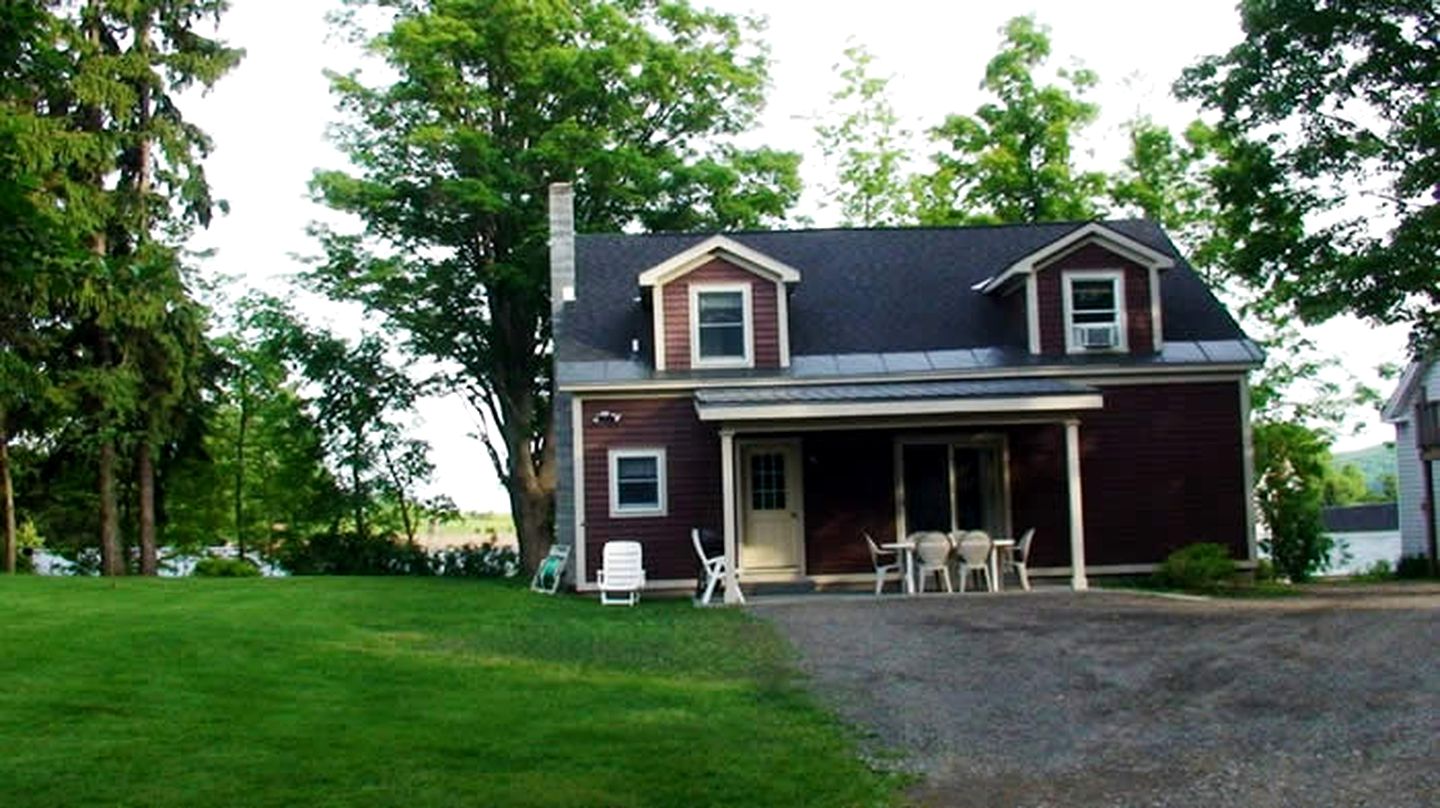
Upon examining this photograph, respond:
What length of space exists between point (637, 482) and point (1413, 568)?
17.3 meters

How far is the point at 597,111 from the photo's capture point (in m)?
33.3

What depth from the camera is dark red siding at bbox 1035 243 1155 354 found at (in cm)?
2128

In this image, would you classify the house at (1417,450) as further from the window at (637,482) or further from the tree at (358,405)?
the tree at (358,405)

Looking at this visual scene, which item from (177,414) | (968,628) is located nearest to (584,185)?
A: (177,414)

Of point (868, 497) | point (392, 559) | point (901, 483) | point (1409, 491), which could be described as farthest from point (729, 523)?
point (1409, 491)

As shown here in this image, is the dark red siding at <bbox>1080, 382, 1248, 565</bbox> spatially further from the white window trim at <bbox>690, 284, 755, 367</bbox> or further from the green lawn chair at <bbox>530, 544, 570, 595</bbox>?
the green lawn chair at <bbox>530, 544, 570, 595</bbox>

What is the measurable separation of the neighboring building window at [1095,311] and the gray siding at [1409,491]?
53.4 feet

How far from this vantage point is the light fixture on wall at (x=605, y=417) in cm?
2073

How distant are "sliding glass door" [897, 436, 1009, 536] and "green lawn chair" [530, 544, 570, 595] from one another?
512cm

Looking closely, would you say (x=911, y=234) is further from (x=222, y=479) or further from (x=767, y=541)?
(x=222, y=479)

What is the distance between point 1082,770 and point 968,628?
6.83 meters

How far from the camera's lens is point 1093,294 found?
21.5 m

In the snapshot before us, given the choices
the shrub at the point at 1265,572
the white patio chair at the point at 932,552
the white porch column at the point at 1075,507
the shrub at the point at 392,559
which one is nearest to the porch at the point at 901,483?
the white porch column at the point at 1075,507

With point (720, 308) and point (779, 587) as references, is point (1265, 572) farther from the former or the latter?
point (720, 308)
